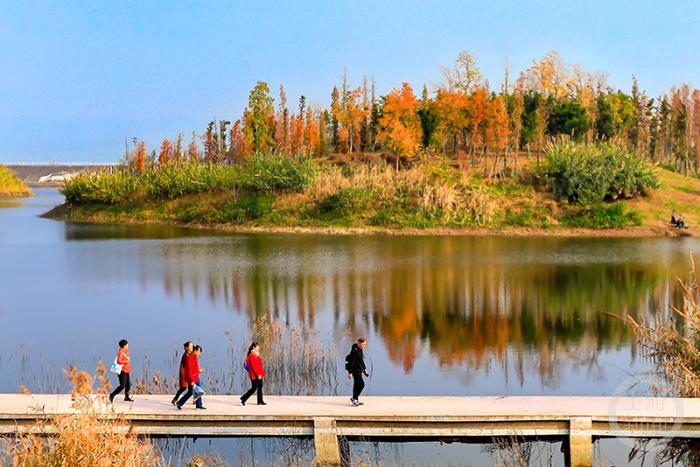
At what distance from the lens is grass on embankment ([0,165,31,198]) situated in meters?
106

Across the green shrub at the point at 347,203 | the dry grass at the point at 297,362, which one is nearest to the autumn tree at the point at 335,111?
the green shrub at the point at 347,203

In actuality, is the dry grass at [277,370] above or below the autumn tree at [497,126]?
below

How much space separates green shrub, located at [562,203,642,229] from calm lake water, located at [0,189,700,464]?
3.69 metres

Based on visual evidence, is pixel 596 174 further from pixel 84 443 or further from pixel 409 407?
pixel 84 443

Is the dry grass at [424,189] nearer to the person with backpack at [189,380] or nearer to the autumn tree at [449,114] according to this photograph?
the autumn tree at [449,114]

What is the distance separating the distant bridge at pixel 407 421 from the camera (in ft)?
38.0

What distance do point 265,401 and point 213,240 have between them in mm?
30346

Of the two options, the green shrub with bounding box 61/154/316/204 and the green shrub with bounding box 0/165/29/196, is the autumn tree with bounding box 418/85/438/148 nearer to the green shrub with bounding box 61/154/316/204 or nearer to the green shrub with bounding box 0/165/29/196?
the green shrub with bounding box 61/154/316/204

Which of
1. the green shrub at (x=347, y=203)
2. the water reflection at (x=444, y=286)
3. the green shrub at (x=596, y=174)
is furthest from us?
the green shrub at (x=347, y=203)

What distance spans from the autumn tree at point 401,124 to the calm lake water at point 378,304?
15451 mm

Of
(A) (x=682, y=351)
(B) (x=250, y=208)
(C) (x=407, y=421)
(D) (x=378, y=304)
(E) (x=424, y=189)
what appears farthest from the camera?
(B) (x=250, y=208)

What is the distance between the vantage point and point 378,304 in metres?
23.7

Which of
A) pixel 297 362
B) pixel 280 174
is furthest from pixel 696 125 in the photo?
pixel 297 362

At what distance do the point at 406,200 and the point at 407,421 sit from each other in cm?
3716
